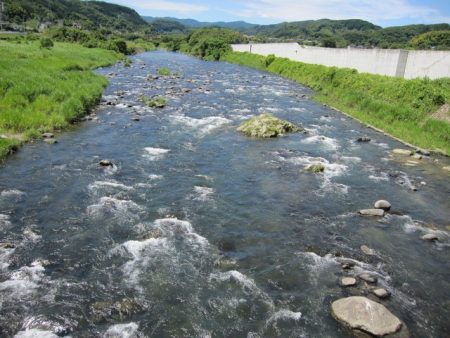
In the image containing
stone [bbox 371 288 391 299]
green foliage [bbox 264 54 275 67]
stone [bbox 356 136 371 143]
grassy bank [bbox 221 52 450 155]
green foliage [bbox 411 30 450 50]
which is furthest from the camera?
green foliage [bbox 411 30 450 50]

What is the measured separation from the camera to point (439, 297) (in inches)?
415

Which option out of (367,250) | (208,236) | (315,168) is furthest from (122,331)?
(315,168)

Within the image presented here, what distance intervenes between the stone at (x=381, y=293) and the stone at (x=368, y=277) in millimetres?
435

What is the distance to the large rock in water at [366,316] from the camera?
29.8ft

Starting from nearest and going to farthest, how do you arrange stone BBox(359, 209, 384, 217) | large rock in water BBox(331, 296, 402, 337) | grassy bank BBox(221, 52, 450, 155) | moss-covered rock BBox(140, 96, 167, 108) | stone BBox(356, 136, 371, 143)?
large rock in water BBox(331, 296, 402, 337) < stone BBox(359, 209, 384, 217) < grassy bank BBox(221, 52, 450, 155) < stone BBox(356, 136, 371, 143) < moss-covered rock BBox(140, 96, 167, 108)

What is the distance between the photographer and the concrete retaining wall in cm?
3100

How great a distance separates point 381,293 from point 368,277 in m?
0.73

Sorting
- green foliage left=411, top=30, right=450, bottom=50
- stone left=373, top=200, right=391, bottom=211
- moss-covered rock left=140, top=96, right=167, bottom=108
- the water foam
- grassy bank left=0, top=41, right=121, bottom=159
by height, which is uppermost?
green foliage left=411, top=30, right=450, bottom=50

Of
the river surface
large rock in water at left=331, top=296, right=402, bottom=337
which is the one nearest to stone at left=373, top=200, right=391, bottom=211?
the river surface

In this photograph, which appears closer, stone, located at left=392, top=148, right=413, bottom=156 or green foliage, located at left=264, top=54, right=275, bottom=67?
stone, located at left=392, top=148, right=413, bottom=156

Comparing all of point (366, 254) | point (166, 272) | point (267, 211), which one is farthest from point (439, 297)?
point (166, 272)

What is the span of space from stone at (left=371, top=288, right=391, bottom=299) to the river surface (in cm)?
16

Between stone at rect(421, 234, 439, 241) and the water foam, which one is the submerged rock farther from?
stone at rect(421, 234, 439, 241)

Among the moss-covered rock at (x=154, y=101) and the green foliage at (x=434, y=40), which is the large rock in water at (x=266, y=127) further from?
the green foliage at (x=434, y=40)
